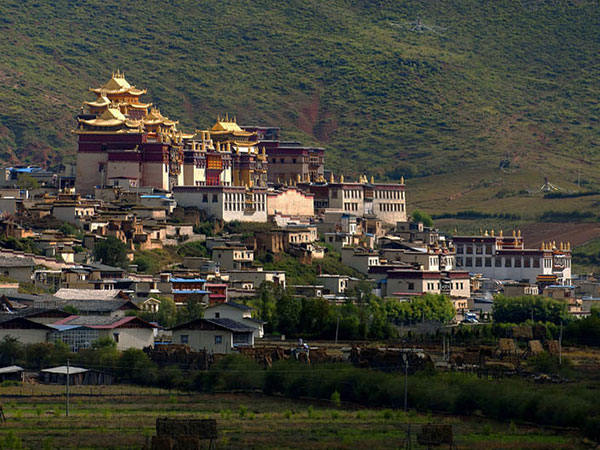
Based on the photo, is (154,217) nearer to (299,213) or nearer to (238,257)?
(238,257)

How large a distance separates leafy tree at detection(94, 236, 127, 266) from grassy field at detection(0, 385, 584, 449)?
129 feet

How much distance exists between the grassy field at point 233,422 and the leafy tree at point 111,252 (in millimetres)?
39367

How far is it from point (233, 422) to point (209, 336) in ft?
65.4

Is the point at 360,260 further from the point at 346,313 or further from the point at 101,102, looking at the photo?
the point at 101,102

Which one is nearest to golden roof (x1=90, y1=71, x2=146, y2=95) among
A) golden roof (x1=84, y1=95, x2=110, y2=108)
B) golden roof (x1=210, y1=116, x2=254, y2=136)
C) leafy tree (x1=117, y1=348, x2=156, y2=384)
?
golden roof (x1=84, y1=95, x2=110, y2=108)

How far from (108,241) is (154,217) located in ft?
36.9

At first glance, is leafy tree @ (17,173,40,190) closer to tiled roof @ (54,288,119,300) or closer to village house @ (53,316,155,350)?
tiled roof @ (54,288,119,300)

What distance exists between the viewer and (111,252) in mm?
120438

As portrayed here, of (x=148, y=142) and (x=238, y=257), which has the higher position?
(x=148, y=142)

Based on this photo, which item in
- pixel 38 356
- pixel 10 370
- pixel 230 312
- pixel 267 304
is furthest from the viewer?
pixel 267 304

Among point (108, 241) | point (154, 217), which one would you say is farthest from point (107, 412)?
point (154, 217)

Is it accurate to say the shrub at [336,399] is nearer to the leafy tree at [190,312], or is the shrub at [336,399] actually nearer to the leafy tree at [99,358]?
the leafy tree at [99,358]

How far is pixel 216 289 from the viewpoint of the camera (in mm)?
114375

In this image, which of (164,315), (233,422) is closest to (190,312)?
(164,315)
